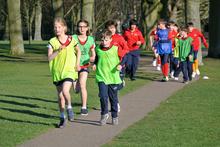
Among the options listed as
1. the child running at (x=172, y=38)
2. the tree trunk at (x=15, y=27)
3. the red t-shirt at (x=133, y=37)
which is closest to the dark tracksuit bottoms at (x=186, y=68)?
the child running at (x=172, y=38)

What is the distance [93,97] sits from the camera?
48.1 feet

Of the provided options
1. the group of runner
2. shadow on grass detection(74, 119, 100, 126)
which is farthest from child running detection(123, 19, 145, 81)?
shadow on grass detection(74, 119, 100, 126)

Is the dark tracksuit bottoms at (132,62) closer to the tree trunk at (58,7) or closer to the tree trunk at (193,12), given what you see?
the tree trunk at (193,12)

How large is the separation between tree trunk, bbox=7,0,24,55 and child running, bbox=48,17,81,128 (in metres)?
23.9

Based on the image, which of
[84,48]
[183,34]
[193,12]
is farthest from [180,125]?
[193,12]

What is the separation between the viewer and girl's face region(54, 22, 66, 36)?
9.97 m

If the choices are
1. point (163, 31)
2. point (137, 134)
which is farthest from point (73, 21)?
point (137, 134)

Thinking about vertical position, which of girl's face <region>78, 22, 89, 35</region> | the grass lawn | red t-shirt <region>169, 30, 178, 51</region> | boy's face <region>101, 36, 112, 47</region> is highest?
girl's face <region>78, 22, 89, 35</region>

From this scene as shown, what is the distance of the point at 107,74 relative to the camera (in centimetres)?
1042

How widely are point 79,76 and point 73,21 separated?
57669mm

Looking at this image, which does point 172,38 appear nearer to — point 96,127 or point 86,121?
point 86,121

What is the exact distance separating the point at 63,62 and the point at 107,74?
828 millimetres

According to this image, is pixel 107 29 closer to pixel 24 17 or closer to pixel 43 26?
pixel 24 17

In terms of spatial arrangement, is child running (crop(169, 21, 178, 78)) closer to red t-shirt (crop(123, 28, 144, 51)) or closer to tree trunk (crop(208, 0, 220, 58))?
red t-shirt (crop(123, 28, 144, 51))
